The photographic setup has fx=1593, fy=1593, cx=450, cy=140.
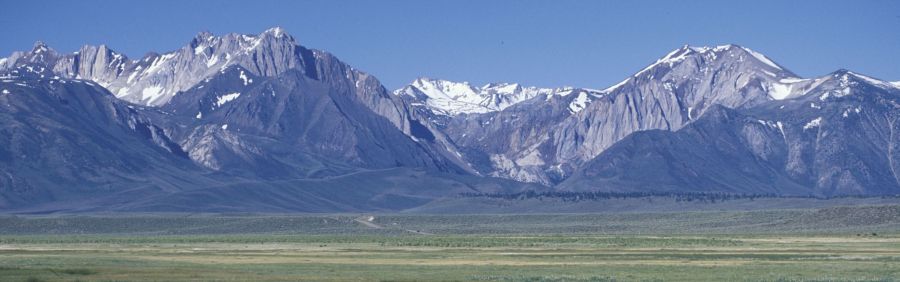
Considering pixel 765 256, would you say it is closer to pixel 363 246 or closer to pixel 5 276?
pixel 363 246

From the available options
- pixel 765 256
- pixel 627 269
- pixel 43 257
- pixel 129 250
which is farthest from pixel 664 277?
pixel 129 250

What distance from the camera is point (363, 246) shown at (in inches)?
7185

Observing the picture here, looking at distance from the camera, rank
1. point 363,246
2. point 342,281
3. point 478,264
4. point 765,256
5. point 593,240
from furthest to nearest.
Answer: point 593,240
point 363,246
point 765,256
point 478,264
point 342,281

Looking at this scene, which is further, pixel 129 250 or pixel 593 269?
pixel 129 250

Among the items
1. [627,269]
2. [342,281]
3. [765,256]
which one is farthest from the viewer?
[765,256]

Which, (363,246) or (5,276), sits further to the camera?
(363,246)

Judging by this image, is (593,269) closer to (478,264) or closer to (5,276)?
(478,264)

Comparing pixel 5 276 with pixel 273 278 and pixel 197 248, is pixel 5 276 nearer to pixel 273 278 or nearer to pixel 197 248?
pixel 273 278

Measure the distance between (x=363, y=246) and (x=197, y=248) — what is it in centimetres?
1880

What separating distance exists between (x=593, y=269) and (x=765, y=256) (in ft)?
82.7

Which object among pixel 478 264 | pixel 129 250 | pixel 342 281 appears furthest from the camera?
pixel 129 250

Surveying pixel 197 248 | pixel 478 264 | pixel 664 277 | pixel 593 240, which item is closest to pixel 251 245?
pixel 197 248

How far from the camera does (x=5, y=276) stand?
111562 millimetres

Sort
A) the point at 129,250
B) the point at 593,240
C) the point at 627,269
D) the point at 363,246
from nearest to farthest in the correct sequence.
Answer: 1. the point at 627,269
2. the point at 129,250
3. the point at 363,246
4. the point at 593,240
